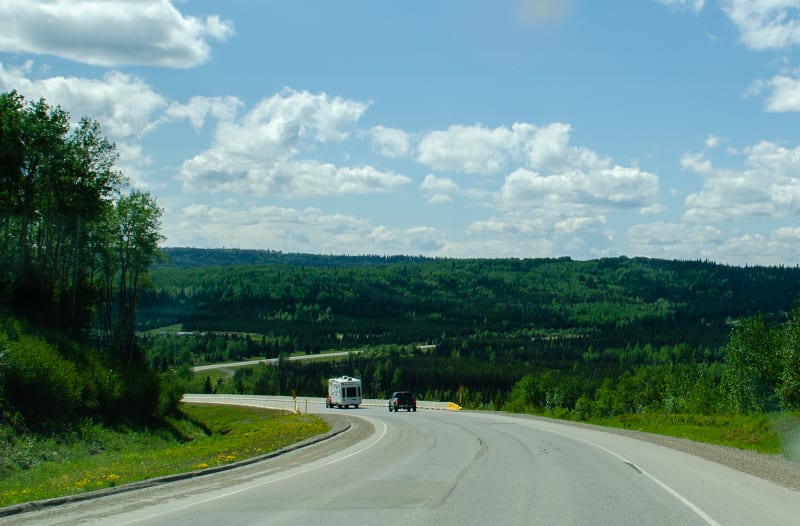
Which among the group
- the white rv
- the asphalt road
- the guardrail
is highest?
the asphalt road

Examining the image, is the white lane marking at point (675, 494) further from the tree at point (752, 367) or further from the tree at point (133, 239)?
the tree at point (752, 367)

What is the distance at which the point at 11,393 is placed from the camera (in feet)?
105

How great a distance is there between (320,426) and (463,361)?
134 meters

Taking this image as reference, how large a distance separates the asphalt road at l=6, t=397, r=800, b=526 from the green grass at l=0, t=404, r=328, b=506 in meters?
1.57

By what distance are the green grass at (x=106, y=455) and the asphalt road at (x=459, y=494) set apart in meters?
1.57

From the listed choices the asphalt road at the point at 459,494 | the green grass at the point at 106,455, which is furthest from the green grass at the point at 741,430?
the green grass at the point at 106,455

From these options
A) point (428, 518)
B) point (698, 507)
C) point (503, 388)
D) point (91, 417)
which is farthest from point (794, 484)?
point (503, 388)

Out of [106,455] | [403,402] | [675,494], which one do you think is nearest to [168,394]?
[403,402]

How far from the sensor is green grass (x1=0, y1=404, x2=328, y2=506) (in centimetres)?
1723

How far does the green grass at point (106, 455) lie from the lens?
56.5 feet

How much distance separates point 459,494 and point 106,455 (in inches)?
924

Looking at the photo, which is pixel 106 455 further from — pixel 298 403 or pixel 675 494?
pixel 298 403

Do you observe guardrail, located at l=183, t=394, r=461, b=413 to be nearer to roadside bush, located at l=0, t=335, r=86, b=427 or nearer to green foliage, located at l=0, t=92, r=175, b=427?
green foliage, located at l=0, t=92, r=175, b=427

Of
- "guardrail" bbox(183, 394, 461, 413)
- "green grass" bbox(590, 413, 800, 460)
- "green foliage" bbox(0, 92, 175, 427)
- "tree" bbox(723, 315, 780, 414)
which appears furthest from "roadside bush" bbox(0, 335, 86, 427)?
"tree" bbox(723, 315, 780, 414)
